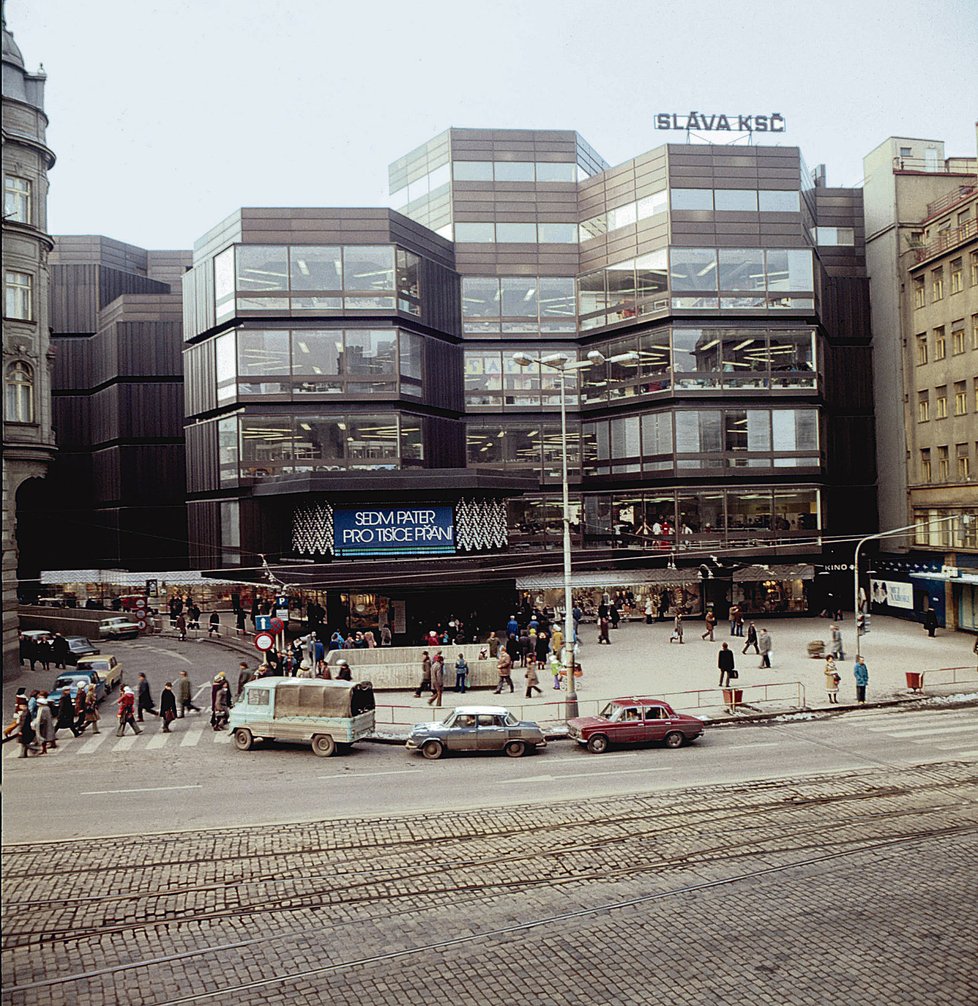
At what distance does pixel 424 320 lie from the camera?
2035 inches

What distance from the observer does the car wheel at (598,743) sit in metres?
21.5

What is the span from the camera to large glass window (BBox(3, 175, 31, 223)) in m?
29.7

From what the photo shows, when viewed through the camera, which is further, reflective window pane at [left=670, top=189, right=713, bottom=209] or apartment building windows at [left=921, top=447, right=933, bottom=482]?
reflective window pane at [left=670, top=189, right=713, bottom=209]

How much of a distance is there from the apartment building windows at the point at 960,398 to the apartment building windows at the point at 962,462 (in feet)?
5.58

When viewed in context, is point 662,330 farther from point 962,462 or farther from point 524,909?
point 524,909

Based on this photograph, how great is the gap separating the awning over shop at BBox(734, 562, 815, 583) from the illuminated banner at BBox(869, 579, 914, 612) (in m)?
3.44

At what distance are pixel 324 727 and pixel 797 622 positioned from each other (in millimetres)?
34770

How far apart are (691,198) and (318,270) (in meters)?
21.9

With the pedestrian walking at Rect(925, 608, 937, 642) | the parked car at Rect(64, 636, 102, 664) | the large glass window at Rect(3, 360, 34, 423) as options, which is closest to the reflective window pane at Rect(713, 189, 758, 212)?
the pedestrian walking at Rect(925, 608, 937, 642)

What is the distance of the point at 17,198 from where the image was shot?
1225 inches

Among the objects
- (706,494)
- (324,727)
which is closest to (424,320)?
(706,494)

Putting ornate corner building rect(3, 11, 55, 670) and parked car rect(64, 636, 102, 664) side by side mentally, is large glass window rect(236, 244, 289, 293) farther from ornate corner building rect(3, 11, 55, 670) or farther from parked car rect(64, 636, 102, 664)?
parked car rect(64, 636, 102, 664)

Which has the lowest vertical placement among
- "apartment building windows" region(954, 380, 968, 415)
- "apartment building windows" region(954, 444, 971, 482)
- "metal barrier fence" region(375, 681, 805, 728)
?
"metal barrier fence" region(375, 681, 805, 728)

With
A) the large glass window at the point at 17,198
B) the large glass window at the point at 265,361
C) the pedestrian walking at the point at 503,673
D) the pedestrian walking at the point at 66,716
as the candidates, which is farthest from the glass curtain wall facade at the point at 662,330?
the pedestrian walking at the point at 66,716
